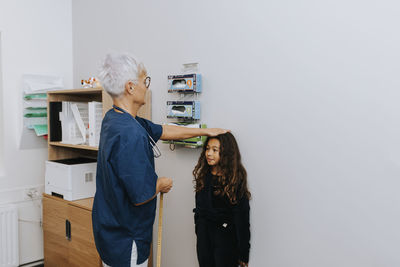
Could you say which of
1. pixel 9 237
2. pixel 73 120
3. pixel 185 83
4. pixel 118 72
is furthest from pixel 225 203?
pixel 9 237

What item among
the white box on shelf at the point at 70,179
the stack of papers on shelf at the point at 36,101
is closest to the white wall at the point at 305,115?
the white box on shelf at the point at 70,179

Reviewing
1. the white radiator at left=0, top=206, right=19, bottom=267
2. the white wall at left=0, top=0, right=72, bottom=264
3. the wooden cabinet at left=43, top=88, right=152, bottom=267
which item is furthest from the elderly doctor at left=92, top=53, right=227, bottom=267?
the white wall at left=0, top=0, right=72, bottom=264

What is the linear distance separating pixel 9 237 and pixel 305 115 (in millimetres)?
2412

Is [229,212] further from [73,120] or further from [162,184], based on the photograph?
[73,120]

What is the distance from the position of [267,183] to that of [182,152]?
0.64 m

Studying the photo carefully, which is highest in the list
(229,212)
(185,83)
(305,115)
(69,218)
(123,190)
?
(185,83)

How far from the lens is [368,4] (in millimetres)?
1433

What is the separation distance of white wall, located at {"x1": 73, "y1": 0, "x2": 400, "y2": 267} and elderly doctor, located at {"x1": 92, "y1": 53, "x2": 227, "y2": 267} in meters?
0.57

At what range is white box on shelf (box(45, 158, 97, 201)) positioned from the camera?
245cm

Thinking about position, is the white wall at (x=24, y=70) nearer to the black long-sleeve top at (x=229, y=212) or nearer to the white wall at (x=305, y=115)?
the white wall at (x=305, y=115)

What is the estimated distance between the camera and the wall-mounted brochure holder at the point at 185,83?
1.98 metres

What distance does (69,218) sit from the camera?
243 centimetres

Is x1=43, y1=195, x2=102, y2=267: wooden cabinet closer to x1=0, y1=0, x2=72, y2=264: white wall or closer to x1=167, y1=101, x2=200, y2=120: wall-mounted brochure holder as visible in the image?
x1=0, y1=0, x2=72, y2=264: white wall

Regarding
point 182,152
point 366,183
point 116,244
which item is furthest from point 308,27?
point 116,244
